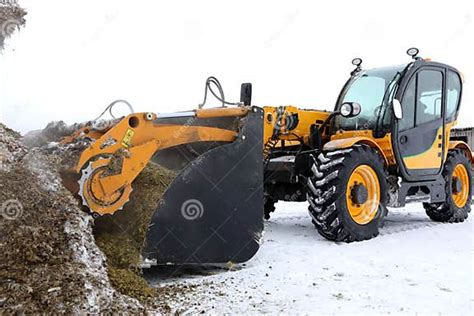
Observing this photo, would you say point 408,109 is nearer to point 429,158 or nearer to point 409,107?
point 409,107

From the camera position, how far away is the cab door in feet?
21.1

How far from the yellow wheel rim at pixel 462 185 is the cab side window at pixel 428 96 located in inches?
48.4

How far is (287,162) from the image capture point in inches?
243

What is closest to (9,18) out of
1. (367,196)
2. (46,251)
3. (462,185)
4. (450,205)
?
(46,251)

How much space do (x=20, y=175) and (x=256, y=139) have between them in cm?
184

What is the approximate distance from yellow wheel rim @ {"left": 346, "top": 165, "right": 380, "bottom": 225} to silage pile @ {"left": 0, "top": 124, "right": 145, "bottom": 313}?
3147 millimetres

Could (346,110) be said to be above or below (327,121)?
above

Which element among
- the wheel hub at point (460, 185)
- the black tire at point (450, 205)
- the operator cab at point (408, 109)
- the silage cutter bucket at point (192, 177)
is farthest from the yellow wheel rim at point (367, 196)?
the wheel hub at point (460, 185)

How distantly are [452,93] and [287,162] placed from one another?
278 cm

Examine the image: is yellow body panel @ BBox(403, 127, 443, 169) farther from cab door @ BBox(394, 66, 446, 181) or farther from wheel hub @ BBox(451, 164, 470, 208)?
wheel hub @ BBox(451, 164, 470, 208)

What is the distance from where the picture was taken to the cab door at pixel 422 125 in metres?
6.45

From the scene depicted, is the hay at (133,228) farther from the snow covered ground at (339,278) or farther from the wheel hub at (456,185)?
the wheel hub at (456,185)

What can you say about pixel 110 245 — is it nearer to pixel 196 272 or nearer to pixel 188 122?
pixel 196 272

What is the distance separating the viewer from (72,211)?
11.4 ft
